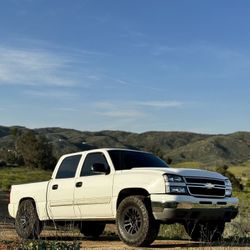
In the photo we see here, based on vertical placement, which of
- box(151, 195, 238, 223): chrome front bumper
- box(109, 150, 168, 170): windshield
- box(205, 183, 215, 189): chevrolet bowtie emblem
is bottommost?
box(151, 195, 238, 223): chrome front bumper

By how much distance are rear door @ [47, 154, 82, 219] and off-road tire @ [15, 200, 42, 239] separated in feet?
1.83

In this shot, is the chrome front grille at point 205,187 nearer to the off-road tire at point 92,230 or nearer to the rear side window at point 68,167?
the rear side window at point 68,167

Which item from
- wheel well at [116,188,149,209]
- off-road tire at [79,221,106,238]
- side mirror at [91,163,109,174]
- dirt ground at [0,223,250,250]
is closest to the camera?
dirt ground at [0,223,250,250]

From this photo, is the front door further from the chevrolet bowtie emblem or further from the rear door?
the chevrolet bowtie emblem

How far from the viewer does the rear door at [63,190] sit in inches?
A: 496

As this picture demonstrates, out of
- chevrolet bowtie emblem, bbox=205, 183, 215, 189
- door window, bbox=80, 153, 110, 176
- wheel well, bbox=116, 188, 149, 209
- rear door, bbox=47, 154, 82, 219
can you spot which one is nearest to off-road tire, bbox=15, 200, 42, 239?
rear door, bbox=47, 154, 82, 219

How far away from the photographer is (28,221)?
13617 mm

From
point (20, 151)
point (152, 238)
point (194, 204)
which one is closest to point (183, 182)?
point (194, 204)

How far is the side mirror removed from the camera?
11641 mm

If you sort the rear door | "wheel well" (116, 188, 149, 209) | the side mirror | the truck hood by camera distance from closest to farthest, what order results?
the truck hood
"wheel well" (116, 188, 149, 209)
the side mirror
the rear door

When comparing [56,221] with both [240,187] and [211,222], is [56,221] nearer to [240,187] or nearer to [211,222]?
[211,222]

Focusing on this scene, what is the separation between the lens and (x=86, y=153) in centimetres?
1278

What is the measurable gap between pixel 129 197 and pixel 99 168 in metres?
1.01

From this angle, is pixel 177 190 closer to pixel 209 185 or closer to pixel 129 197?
pixel 209 185
